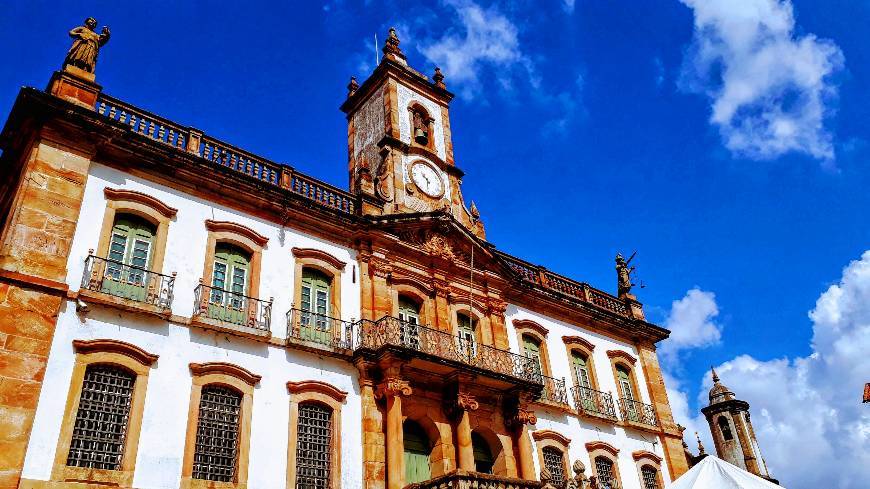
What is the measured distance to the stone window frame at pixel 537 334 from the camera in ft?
69.1

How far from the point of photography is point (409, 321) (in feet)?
60.1

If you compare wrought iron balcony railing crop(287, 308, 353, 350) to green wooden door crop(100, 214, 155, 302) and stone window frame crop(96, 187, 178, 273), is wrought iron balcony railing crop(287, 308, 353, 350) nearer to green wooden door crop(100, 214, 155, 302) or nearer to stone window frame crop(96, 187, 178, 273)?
stone window frame crop(96, 187, 178, 273)

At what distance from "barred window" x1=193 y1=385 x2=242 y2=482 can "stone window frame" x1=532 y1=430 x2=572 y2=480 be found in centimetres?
879

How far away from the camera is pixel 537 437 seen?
19.1 metres

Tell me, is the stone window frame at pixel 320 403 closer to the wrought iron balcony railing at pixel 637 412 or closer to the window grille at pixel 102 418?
the window grille at pixel 102 418

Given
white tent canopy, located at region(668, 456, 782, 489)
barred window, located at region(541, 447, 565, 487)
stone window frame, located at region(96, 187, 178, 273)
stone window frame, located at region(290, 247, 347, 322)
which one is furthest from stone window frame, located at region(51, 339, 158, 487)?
barred window, located at region(541, 447, 565, 487)

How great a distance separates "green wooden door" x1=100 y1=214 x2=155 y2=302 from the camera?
13.5m

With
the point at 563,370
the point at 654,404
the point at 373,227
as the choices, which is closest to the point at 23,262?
the point at 373,227

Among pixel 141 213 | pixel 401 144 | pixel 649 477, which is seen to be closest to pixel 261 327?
pixel 141 213

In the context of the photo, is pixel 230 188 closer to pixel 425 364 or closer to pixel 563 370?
pixel 425 364

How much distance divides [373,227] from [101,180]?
6701 millimetres

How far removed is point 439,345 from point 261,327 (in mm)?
4662

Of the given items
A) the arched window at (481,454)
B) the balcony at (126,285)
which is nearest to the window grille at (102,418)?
the balcony at (126,285)

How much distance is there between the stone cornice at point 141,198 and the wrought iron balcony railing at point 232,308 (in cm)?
185
